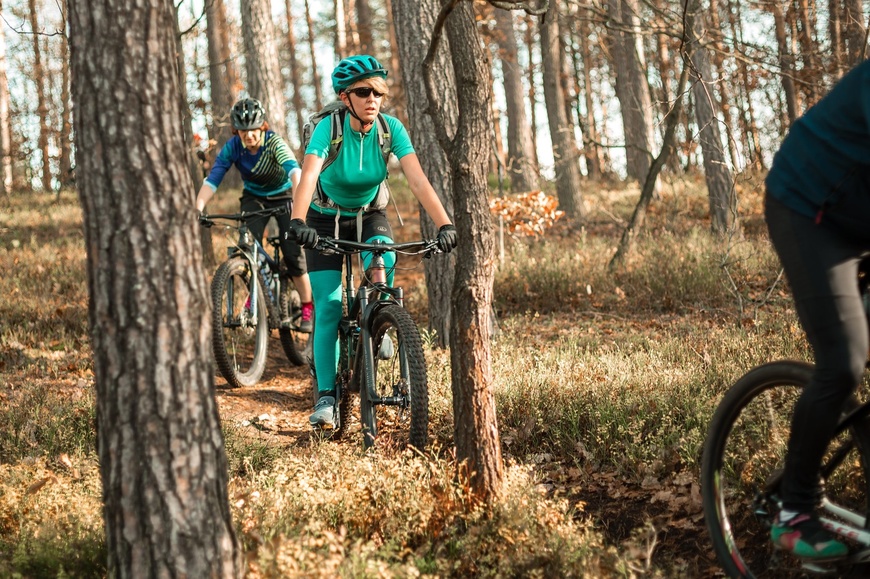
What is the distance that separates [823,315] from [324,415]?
3.40m

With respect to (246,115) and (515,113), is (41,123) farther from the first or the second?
(246,115)

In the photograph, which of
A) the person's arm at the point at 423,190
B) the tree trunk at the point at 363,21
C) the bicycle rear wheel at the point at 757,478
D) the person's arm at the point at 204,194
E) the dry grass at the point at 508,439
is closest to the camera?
the bicycle rear wheel at the point at 757,478

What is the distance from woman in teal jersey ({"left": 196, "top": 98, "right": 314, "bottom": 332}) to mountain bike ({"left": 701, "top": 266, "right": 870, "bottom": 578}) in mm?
Result: 4287

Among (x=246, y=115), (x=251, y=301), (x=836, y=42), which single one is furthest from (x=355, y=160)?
(x=836, y=42)

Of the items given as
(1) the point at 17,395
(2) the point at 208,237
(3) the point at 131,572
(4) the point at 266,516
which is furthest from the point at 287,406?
(2) the point at 208,237

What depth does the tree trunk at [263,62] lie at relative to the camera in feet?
43.5

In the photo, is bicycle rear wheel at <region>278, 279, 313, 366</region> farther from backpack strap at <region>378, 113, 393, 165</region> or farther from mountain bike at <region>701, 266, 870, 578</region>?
mountain bike at <region>701, 266, 870, 578</region>

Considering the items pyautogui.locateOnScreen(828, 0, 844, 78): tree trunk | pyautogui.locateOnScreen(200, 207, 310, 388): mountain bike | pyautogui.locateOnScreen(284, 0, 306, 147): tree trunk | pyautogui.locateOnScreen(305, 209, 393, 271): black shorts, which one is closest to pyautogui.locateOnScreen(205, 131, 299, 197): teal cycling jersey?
pyautogui.locateOnScreen(200, 207, 310, 388): mountain bike

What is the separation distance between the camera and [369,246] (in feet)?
16.6

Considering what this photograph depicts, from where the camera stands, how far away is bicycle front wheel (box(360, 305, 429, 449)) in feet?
15.4

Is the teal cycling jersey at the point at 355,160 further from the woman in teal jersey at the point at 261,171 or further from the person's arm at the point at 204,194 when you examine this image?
the person's arm at the point at 204,194

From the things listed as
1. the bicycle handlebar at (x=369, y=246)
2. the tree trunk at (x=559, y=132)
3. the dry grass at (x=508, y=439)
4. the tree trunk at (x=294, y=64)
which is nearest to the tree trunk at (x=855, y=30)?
the dry grass at (x=508, y=439)

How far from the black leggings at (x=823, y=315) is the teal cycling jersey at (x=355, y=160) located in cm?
269

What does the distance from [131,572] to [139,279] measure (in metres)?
1.02
